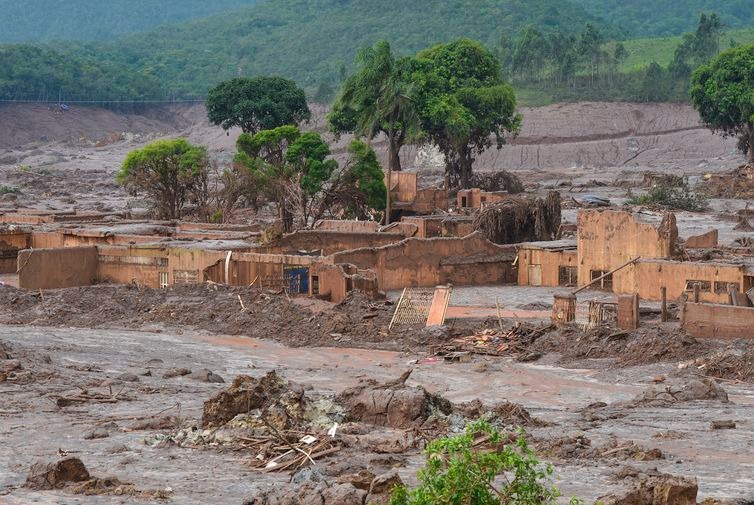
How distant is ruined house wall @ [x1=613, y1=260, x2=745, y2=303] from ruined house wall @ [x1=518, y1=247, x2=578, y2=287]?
11.4 feet

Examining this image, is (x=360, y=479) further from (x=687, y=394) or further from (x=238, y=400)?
(x=687, y=394)

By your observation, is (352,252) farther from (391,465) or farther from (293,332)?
(391,465)

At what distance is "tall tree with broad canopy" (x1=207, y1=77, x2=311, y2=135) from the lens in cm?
8600

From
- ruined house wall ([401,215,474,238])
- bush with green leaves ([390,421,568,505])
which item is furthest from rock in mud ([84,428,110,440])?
ruined house wall ([401,215,474,238])

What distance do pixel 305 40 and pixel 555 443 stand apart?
169527mm

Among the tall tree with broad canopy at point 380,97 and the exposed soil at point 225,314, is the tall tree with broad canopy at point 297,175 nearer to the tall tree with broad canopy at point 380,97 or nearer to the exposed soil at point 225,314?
the tall tree with broad canopy at point 380,97

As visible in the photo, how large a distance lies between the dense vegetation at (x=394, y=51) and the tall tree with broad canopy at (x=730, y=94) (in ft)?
89.5

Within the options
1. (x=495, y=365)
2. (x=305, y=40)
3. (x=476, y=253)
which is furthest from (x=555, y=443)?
(x=305, y=40)

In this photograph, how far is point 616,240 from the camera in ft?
119

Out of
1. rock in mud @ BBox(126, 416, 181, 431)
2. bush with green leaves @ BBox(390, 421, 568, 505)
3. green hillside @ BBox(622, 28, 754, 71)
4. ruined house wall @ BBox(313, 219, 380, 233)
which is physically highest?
green hillside @ BBox(622, 28, 754, 71)

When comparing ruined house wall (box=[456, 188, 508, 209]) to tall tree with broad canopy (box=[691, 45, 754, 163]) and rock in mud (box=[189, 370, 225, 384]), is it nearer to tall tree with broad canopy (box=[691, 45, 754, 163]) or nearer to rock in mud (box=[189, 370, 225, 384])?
tall tree with broad canopy (box=[691, 45, 754, 163])

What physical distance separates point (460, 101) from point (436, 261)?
37.8 m

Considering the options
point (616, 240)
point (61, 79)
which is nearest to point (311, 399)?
point (616, 240)

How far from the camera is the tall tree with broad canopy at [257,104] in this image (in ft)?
282
